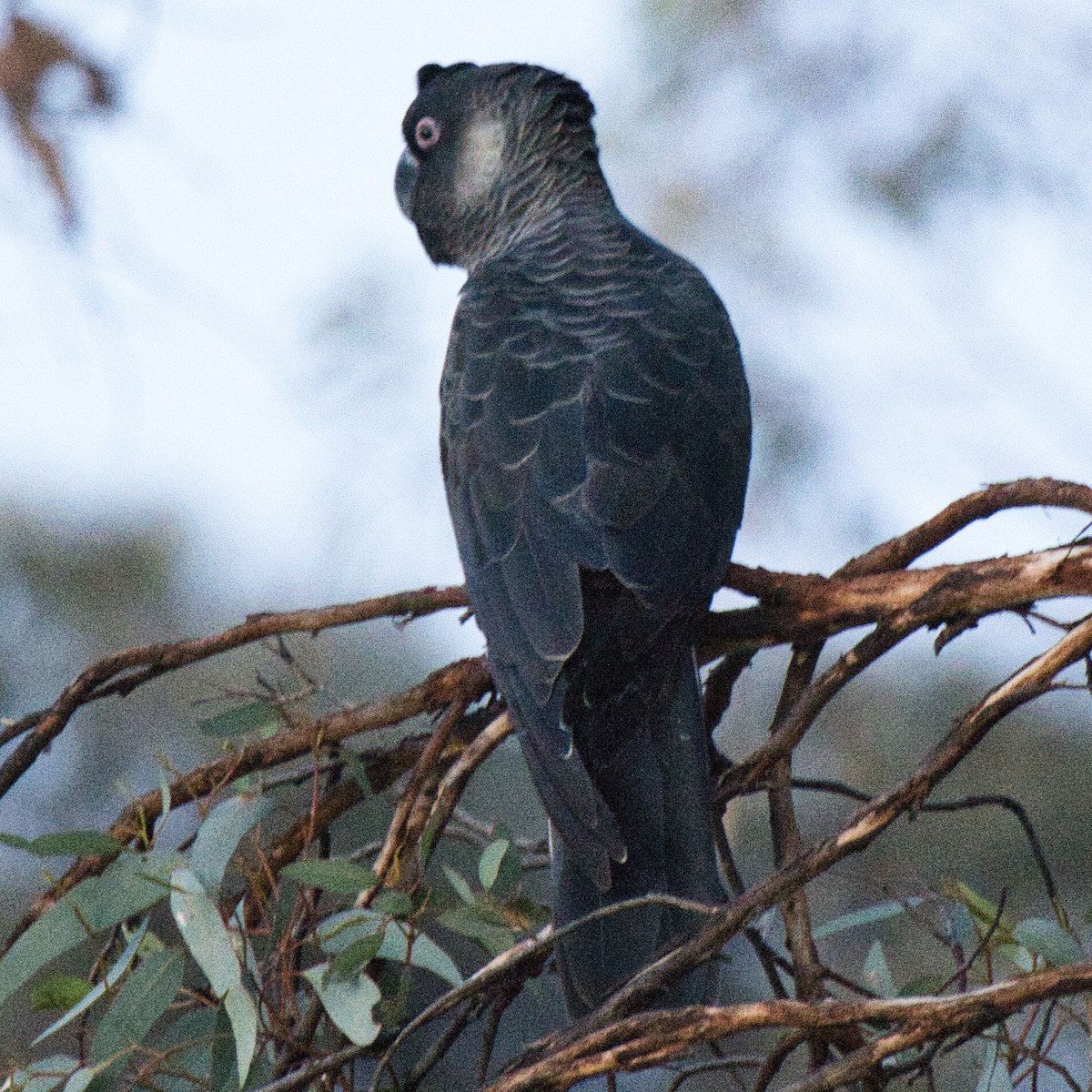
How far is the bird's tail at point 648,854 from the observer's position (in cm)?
151

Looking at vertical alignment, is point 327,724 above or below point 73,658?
below

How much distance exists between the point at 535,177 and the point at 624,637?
138 cm

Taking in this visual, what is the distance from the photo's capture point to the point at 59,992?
4.71 ft

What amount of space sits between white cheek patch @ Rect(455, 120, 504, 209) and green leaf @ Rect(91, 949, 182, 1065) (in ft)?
6.07

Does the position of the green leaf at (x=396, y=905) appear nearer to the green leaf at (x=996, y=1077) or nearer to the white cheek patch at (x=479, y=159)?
the green leaf at (x=996, y=1077)

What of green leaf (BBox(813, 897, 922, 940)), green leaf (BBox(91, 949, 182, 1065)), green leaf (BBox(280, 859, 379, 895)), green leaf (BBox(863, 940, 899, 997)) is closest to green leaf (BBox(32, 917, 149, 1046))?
green leaf (BBox(91, 949, 182, 1065))

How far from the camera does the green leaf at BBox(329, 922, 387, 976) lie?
1310 mm

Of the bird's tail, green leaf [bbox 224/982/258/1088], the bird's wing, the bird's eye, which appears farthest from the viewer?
the bird's eye

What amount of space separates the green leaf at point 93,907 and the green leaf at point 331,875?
0.50 ft

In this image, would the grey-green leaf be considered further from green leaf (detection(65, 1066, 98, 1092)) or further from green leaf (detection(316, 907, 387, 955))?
green leaf (detection(65, 1066, 98, 1092))

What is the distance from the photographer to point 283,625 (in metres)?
1.57

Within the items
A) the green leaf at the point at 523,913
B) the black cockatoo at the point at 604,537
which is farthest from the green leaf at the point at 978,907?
the green leaf at the point at 523,913

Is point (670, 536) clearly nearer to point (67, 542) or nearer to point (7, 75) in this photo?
point (7, 75)

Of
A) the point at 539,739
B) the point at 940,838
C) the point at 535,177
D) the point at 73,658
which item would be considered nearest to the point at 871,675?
the point at 940,838
